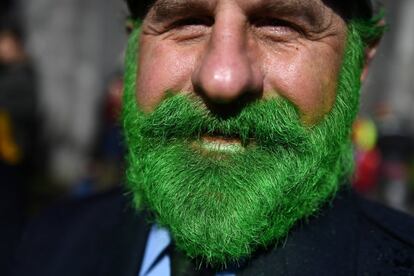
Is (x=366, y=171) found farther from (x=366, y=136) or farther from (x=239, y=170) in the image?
(x=239, y=170)

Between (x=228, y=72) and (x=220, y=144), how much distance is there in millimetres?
220

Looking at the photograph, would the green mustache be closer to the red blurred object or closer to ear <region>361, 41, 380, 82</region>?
ear <region>361, 41, 380, 82</region>

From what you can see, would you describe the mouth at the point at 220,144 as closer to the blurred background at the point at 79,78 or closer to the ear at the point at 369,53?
the ear at the point at 369,53

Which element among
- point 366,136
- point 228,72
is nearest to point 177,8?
point 228,72

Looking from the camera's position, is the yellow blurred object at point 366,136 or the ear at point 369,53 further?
the yellow blurred object at point 366,136

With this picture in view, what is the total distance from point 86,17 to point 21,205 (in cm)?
564

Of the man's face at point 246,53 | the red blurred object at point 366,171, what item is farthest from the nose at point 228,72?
the red blurred object at point 366,171

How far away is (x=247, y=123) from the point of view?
1492 mm

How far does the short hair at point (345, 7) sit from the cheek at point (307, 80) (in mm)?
137

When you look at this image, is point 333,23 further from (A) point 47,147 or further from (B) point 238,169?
(A) point 47,147

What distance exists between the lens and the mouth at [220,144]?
154cm

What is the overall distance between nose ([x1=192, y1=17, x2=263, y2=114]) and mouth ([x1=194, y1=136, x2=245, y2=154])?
9cm

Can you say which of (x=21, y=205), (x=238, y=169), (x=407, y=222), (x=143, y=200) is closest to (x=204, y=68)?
(x=238, y=169)

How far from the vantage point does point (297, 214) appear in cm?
161
